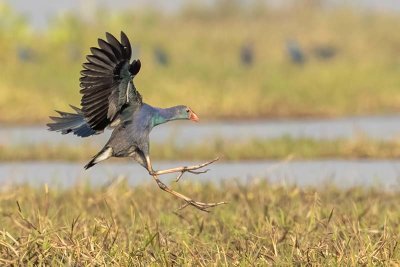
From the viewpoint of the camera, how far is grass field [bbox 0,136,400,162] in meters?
12.3

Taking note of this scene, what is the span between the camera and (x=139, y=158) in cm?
579

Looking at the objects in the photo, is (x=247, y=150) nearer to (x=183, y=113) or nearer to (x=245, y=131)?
(x=245, y=131)

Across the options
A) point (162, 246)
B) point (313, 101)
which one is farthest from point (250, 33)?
point (162, 246)

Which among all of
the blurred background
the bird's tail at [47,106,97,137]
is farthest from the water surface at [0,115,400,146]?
the bird's tail at [47,106,97,137]

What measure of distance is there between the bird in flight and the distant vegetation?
8.60 meters

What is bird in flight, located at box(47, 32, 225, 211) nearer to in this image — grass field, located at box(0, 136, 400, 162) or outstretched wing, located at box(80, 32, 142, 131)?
outstretched wing, located at box(80, 32, 142, 131)

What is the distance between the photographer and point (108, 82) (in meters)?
5.62

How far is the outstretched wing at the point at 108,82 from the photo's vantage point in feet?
18.0

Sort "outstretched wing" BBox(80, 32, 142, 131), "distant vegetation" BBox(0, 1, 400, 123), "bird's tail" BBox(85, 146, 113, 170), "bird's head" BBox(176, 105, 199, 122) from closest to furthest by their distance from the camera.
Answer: "outstretched wing" BBox(80, 32, 142, 131) < "bird's tail" BBox(85, 146, 113, 170) < "bird's head" BBox(176, 105, 199, 122) < "distant vegetation" BBox(0, 1, 400, 123)

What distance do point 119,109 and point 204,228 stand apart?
1.48 metres

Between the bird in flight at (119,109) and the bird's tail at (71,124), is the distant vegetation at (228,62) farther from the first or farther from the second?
the bird in flight at (119,109)

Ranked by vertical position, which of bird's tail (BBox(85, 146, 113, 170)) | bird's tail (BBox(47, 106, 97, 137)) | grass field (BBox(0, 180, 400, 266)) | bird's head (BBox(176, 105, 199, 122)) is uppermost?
bird's head (BBox(176, 105, 199, 122))

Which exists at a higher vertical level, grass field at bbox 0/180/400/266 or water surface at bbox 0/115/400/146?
grass field at bbox 0/180/400/266

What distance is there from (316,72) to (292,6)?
52.3 feet
